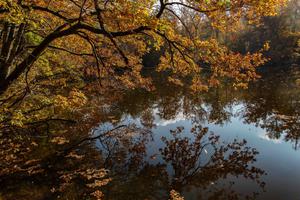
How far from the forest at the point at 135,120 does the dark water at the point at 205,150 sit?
0.22 ft

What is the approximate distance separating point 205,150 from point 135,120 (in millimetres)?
8795

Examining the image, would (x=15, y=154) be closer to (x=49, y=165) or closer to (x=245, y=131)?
(x=49, y=165)

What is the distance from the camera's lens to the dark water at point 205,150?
12.7 meters

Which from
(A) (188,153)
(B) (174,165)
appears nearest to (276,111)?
(A) (188,153)

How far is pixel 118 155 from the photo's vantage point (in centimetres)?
1625

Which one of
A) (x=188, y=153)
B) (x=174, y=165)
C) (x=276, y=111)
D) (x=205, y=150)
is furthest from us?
(x=276, y=111)

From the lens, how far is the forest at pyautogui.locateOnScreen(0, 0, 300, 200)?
32.9 ft

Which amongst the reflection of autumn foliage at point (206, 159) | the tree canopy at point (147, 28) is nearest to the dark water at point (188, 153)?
the reflection of autumn foliage at point (206, 159)

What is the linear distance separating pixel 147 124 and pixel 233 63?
13431 millimetres

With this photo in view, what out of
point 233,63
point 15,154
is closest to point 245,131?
point 233,63

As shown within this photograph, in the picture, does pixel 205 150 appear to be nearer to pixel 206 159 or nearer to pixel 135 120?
pixel 206 159

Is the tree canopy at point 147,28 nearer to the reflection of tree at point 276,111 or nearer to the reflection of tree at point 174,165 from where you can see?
the reflection of tree at point 174,165

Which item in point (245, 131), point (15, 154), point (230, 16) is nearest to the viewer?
point (230, 16)

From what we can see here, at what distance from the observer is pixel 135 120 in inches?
973
